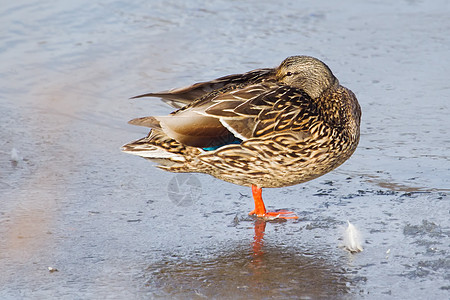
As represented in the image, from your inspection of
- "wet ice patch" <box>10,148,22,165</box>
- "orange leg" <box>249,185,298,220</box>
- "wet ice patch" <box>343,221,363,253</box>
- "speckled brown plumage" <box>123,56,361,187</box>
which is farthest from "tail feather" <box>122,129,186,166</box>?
"wet ice patch" <box>343,221,363,253</box>

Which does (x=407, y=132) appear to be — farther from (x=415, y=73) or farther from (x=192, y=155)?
(x=192, y=155)

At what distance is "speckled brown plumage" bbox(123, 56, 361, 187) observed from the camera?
165 inches

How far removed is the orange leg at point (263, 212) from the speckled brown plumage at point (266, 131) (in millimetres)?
59

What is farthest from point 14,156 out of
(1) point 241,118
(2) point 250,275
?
(2) point 250,275

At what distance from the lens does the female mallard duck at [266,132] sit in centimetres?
420

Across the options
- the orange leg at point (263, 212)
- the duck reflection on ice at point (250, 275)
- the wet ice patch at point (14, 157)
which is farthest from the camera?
the wet ice patch at point (14, 157)

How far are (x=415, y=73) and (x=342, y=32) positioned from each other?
4.13 ft

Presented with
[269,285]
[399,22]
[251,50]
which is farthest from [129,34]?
[269,285]

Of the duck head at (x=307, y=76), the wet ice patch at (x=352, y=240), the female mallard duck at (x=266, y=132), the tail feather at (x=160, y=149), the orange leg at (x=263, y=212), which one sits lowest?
the orange leg at (x=263, y=212)

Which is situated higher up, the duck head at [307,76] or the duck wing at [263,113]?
the duck head at [307,76]

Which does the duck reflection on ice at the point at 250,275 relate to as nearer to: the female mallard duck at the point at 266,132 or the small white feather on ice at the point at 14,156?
the female mallard duck at the point at 266,132

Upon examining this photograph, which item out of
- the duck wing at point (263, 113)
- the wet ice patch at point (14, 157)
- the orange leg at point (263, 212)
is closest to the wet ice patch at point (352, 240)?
the orange leg at point (263, 212)

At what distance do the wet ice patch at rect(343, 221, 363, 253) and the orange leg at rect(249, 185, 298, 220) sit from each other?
0.44 m

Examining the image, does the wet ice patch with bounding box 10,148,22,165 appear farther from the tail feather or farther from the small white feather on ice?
the tail feather
